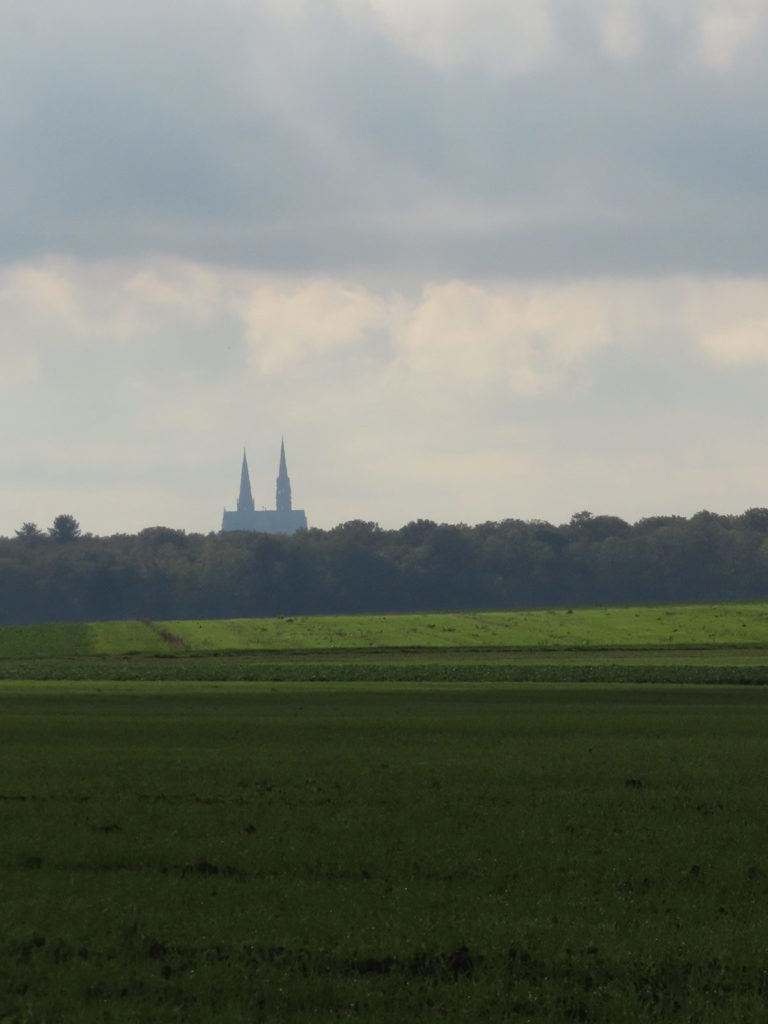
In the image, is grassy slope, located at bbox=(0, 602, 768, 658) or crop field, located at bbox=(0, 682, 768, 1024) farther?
grassy slope, located at bbox=(0, 602, 768, 658)

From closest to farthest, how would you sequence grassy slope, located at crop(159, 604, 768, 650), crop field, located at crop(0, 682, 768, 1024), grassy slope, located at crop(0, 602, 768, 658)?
crop field, located at crop(0, 682, 768, 1024) < grassy slope, located at crop(0, 602, 768, 658) < grassy slope, located at crop(159, 604, 768, 650)

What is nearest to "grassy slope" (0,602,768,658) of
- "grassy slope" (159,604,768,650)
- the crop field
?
"grassy slope" (159,604,768,650)

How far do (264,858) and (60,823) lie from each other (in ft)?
15.5

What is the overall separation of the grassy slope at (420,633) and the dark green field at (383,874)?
73748 millimetres

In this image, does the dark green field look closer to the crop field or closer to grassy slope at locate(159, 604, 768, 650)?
the crop field

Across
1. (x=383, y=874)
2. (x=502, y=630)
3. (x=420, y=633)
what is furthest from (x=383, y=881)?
(x=502, y=630)

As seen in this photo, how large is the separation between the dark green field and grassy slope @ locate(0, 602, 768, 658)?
242 ft

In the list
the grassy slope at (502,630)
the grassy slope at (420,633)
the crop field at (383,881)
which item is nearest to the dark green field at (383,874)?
the crop field at (383,881)

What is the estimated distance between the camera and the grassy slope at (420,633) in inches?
4562

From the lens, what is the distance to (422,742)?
3806cm

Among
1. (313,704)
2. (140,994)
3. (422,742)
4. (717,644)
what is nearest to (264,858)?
(140,994)

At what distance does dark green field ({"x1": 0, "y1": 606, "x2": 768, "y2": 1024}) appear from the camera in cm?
1402

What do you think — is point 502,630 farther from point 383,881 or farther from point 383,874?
point 383,881

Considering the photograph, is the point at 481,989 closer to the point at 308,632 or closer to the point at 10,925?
the point at 10,925
